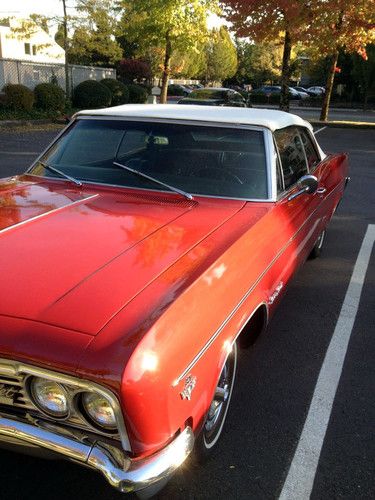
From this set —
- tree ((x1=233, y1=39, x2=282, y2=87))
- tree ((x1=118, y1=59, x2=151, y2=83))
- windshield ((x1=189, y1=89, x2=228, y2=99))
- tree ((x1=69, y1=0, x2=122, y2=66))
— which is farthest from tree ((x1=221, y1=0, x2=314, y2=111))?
tree ((x1=233, y1=39, x2=282, y2=87))

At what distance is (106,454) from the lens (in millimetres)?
1709

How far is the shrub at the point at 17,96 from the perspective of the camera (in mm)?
18703

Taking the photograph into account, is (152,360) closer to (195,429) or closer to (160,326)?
(160,326)

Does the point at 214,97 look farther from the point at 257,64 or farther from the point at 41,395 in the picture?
the point at 257,64

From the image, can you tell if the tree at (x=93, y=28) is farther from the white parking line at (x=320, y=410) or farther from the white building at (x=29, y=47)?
the white parking line at (x=320, y=410)

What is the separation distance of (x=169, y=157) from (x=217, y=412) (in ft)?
5.76

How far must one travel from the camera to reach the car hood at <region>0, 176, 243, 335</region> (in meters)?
1.86

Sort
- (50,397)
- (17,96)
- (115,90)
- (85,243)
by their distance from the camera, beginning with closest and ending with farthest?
1. (50,397)
2. (85,243)
3. (17,96)
4. (115,90)

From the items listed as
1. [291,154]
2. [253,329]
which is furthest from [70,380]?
[291,154]

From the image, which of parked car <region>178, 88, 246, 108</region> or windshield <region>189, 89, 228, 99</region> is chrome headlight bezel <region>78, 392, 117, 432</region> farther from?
windshield <region>189, 89, 228, 99</region>

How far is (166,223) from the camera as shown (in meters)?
2.71

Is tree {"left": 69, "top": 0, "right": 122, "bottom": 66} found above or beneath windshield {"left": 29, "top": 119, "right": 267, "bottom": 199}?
above

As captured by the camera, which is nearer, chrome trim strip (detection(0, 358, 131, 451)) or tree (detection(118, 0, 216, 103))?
chrome trim strip (detection(0, 358, 131, 451))

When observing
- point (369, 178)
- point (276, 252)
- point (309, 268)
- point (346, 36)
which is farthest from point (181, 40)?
point (276, 252)
